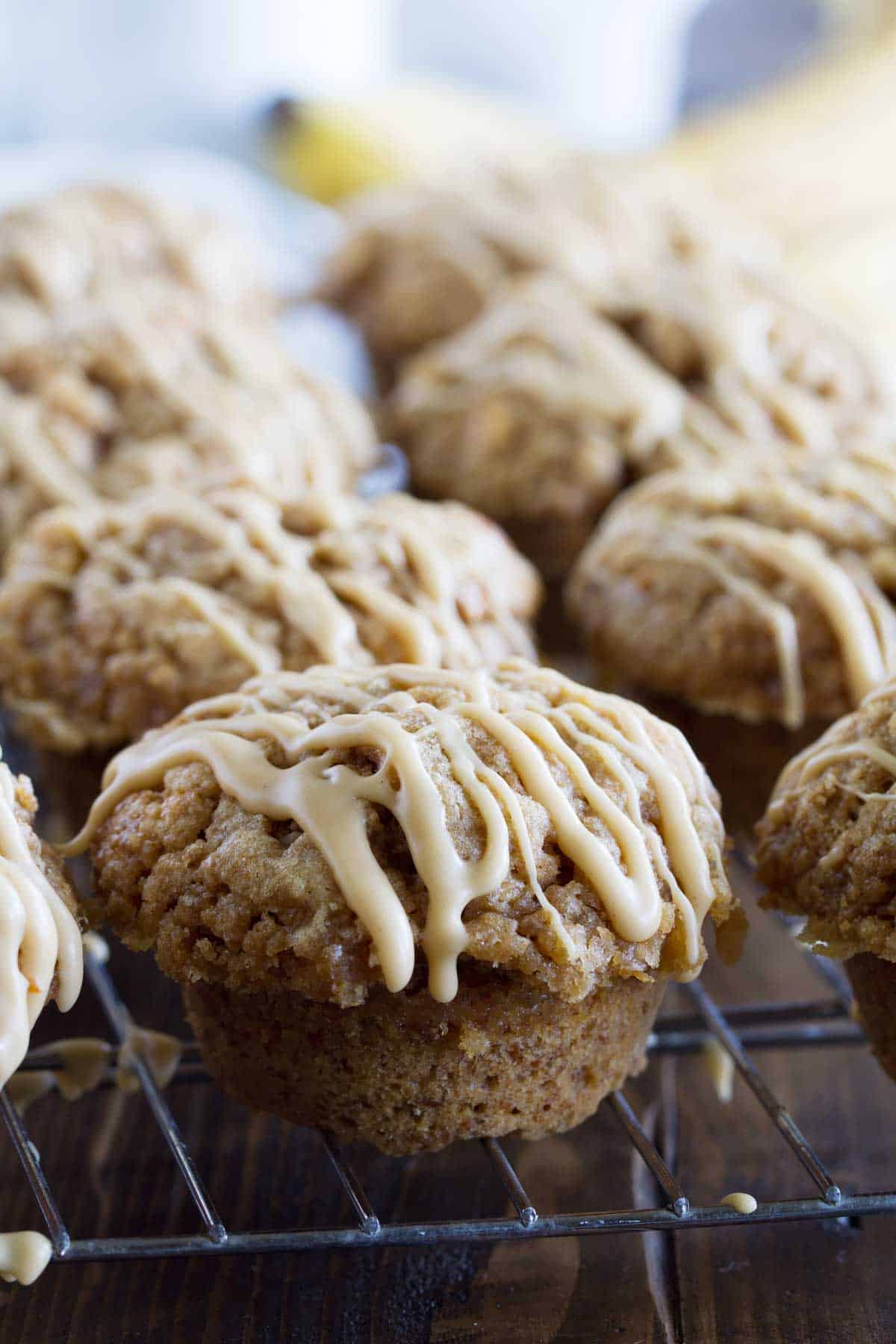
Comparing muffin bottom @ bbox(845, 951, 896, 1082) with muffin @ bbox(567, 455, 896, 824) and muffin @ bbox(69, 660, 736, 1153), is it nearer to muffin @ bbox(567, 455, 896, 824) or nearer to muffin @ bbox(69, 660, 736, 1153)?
muffin @ bbox(69, 660, 736, 1153)

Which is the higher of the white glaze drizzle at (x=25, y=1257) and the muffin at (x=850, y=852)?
the muffin at (x=850, y=852)

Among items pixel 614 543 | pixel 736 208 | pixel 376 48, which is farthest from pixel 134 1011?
pixel 376 48

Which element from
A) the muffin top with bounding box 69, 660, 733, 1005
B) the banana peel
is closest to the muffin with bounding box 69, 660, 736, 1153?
the muffin top with bounding box 69, 660, 733, 1005

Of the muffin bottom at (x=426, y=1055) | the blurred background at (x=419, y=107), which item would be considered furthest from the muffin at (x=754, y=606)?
the blurred background at (x=419, y=107)

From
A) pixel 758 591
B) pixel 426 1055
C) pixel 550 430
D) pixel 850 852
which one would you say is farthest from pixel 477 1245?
pixel 550 430

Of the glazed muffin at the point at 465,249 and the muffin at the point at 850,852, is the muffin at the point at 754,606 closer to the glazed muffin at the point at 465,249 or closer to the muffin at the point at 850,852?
the muffin at the point at 850,852

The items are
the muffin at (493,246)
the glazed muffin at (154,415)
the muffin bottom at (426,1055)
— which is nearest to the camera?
the muffin bottom at (426,1055)
